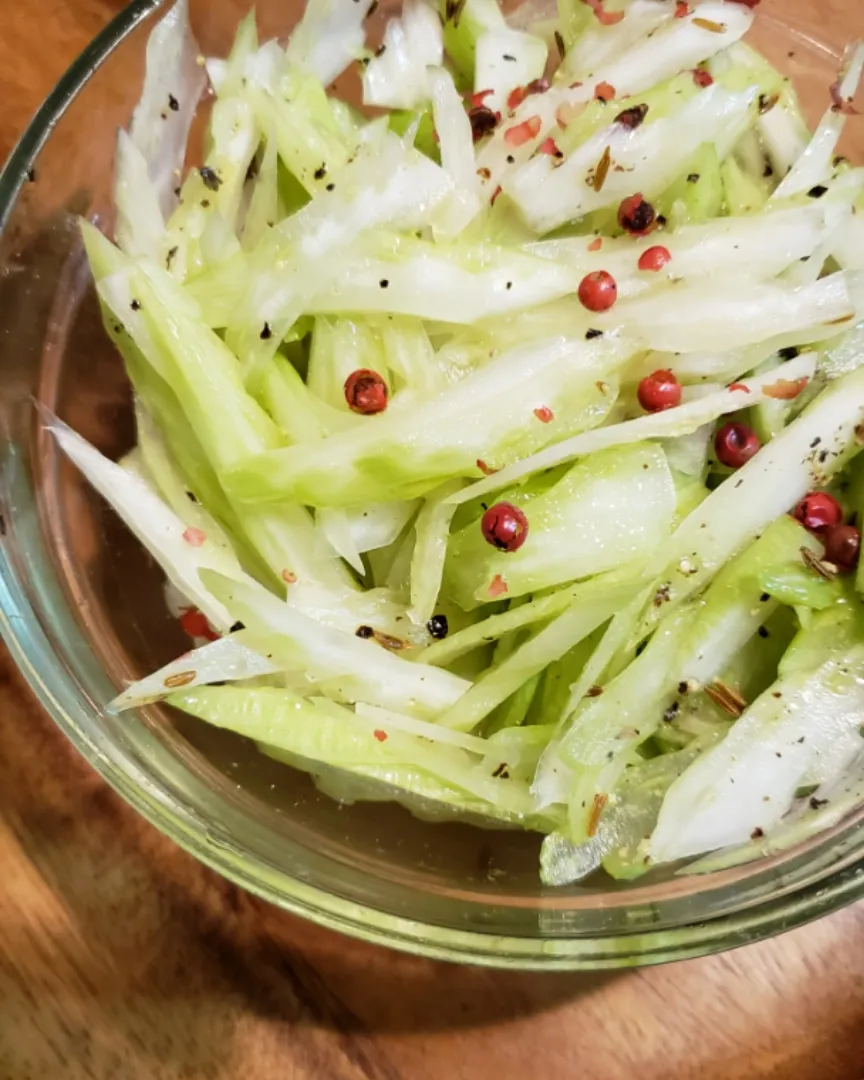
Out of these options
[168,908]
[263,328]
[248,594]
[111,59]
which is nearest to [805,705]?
[248,594]

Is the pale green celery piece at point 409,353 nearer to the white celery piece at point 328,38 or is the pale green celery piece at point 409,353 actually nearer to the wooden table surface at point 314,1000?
the white celery piece at point 328,38

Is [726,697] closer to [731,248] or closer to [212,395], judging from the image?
[731,248]

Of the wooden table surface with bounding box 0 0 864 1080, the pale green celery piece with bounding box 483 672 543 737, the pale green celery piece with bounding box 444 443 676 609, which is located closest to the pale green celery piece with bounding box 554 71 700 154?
the pale green celery piece with bounding box 444 443 676 609

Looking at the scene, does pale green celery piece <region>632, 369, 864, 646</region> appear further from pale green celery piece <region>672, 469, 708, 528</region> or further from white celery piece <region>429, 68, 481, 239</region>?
white celery piece <region>429, 68, 481, 239</region>

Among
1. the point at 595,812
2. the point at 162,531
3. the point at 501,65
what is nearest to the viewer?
the point at 595,812

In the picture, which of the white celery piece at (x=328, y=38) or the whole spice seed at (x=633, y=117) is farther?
the white celery piece at (x=328, y=38)

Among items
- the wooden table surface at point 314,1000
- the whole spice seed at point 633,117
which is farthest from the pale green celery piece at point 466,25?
the wooden table surface at point 314,1000

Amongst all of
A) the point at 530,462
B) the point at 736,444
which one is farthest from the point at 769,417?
the point at 530,462
